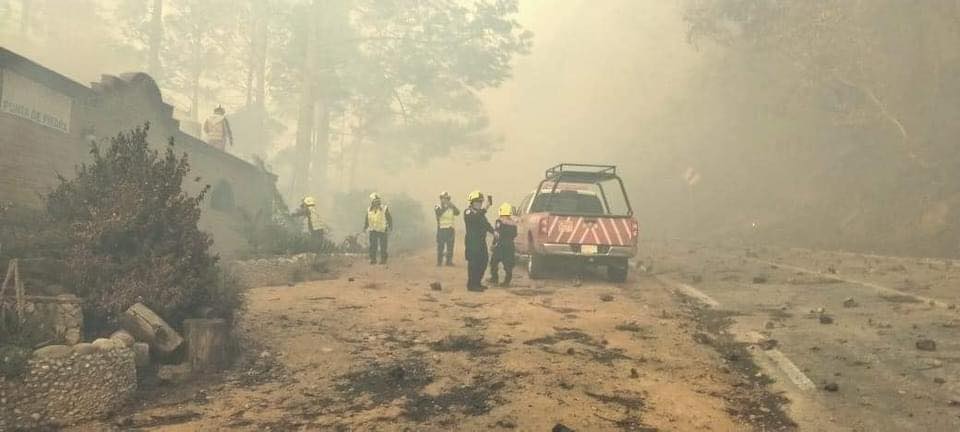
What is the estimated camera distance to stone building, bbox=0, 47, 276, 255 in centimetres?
1002

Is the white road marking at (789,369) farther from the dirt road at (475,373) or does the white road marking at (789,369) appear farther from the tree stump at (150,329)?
the tree stump at (150,329)

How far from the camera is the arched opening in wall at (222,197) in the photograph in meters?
18.8

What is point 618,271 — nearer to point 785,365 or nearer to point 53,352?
point 785,365

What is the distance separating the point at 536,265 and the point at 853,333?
6569mm

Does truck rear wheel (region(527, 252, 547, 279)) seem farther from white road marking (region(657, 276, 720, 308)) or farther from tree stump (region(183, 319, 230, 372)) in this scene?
tree stump (region(183, 319, 230, 372))

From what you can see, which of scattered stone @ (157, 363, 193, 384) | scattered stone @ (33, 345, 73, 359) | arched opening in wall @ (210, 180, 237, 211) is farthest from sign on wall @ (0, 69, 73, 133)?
arched opening in wall @ (210, 180, 237, 211)

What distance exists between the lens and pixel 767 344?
7535 mm

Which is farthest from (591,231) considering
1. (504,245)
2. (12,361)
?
(12,361)

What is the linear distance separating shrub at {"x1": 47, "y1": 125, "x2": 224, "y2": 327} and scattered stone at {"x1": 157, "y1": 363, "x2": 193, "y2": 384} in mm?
635

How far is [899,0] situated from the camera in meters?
23.2

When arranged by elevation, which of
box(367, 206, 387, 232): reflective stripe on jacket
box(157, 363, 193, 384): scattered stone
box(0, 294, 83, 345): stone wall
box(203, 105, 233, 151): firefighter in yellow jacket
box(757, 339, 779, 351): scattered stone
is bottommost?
box(157, 363, 193, 384): scattered stone

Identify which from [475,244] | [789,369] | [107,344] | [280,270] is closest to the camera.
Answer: [107,344]

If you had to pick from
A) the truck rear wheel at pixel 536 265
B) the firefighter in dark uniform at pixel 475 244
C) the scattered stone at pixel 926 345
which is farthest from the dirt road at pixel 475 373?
the truck rear wheel at pixel 536 265

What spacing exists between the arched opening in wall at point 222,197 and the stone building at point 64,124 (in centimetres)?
40
